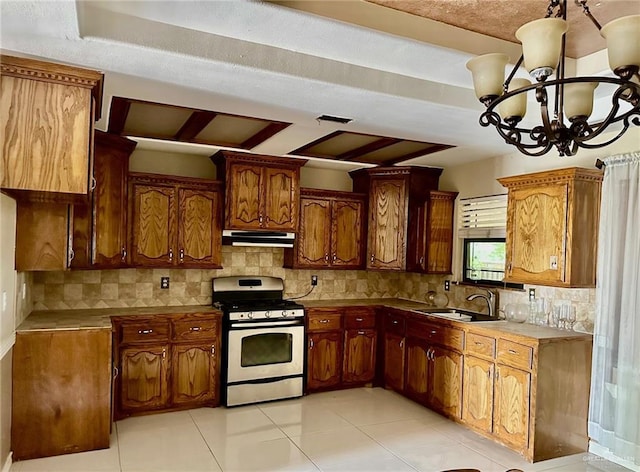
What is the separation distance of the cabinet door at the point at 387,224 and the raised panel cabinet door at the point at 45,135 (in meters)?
3.32

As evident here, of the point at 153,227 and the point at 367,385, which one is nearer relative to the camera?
the point at 153,227

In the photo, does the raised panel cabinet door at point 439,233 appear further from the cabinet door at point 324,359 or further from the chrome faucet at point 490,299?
the cabinet door at point 324,359

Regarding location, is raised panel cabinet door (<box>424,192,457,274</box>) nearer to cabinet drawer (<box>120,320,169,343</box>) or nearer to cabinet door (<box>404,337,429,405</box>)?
Result: cabinet door (<box>404,337,429,405</box>)

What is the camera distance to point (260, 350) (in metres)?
4.55

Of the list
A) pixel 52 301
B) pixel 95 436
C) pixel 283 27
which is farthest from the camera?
pixel 52 301

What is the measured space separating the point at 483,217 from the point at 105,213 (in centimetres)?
358

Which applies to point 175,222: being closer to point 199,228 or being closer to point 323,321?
point 199,228

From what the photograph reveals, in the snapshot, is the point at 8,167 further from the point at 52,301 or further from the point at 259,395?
the point at 259,395

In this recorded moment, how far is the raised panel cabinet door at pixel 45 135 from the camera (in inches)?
97.1

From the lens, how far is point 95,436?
338cm

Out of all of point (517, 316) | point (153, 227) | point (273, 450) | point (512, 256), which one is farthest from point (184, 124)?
point (517, 316)

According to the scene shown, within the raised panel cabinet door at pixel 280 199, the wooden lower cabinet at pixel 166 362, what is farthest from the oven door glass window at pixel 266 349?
the raised panel cabinet door at pixel 280 199

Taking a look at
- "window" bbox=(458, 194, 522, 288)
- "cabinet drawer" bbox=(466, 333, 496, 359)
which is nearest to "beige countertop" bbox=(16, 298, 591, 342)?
"cabinet drawer" bbox=(466, 333, 496, 359)

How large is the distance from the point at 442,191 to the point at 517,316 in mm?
1649
